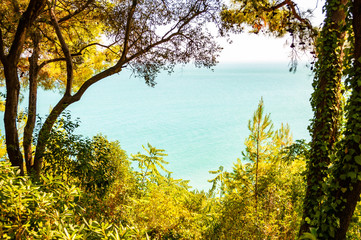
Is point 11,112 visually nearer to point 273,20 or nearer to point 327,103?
point 327,103

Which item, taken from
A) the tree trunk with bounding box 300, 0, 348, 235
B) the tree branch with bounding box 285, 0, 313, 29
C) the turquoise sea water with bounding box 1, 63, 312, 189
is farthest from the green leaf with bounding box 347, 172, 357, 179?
the turquoise sea water with bounding box 1, 63, 312, 189

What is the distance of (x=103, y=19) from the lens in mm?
6473

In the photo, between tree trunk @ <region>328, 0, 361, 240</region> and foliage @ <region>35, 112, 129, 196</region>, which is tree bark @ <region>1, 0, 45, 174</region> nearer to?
foliage @ <region>35, 112, 129, 196</region>

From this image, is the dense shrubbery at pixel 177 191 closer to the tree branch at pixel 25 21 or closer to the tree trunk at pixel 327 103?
the tree trunk at pixel 327 103

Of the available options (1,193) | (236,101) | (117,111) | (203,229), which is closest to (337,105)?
(203,229)

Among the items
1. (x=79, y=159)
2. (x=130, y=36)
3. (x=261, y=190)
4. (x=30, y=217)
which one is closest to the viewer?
(x=30, y=217)

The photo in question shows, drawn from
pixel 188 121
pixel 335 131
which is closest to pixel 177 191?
pixel 335 131

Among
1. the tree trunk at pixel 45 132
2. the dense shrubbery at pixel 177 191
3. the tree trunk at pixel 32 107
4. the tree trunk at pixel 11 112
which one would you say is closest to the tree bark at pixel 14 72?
the tree trunk at pixel 11 112

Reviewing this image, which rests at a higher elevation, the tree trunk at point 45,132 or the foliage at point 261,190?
the tree trunk at point 45,132

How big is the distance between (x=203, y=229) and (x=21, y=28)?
4.17 m

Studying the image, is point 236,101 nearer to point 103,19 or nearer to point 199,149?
point 199,149

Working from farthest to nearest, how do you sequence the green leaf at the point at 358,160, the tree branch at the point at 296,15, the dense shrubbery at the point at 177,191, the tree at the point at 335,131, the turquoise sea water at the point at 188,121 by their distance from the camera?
1. the turquoise sea water at the point at 188,121
2. the tree branch at the point at 296,15
3. the dense shrubbery at the point at 177,191
4. the tree at the point at 335,131
5. the green leaf at the point at 358,160

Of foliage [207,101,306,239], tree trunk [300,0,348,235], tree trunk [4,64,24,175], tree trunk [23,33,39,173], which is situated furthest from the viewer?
tree trunk [23,33,39,173]

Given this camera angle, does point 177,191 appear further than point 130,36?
No
